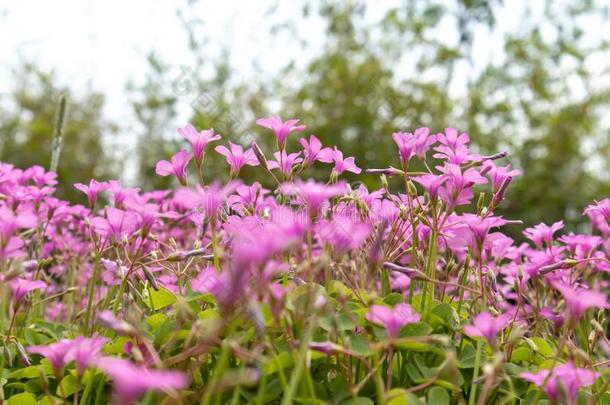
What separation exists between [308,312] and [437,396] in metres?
0.29

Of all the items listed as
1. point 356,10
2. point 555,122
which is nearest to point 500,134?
point 555,122

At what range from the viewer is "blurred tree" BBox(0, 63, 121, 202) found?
967 cm

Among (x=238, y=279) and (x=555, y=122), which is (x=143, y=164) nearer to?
(x=555, y=122)

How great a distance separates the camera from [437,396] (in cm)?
112

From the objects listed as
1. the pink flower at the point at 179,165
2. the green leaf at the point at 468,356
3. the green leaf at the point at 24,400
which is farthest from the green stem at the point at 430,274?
the green leaf at the point at 24,400

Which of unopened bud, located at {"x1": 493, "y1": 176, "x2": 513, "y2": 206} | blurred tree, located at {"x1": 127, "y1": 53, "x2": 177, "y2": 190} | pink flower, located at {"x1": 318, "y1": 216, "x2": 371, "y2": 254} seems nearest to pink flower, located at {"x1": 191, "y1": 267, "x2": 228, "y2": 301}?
pink flower, located at {"x1": 318, "y1": 216, "x2": 371, "y2": 254}

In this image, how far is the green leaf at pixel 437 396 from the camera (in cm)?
112

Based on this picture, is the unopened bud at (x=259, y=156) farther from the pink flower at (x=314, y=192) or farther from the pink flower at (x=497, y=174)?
the pink flower at (x=497, y=174)

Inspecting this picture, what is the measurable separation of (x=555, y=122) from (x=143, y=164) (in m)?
5.78

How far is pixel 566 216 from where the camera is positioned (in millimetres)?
8078

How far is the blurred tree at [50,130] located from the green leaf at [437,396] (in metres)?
7.78

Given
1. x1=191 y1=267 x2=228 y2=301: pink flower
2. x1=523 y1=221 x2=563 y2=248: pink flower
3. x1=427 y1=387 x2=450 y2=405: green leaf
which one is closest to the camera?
x1=191 y1=267 x2=228 y2=301: pink flower

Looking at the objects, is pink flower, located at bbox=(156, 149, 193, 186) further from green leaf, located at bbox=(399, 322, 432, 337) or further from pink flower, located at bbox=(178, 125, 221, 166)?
green leaf, located at bbox=(399, 322, 432, 337)

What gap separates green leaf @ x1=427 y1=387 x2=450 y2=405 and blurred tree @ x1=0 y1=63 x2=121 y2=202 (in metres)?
7.78
